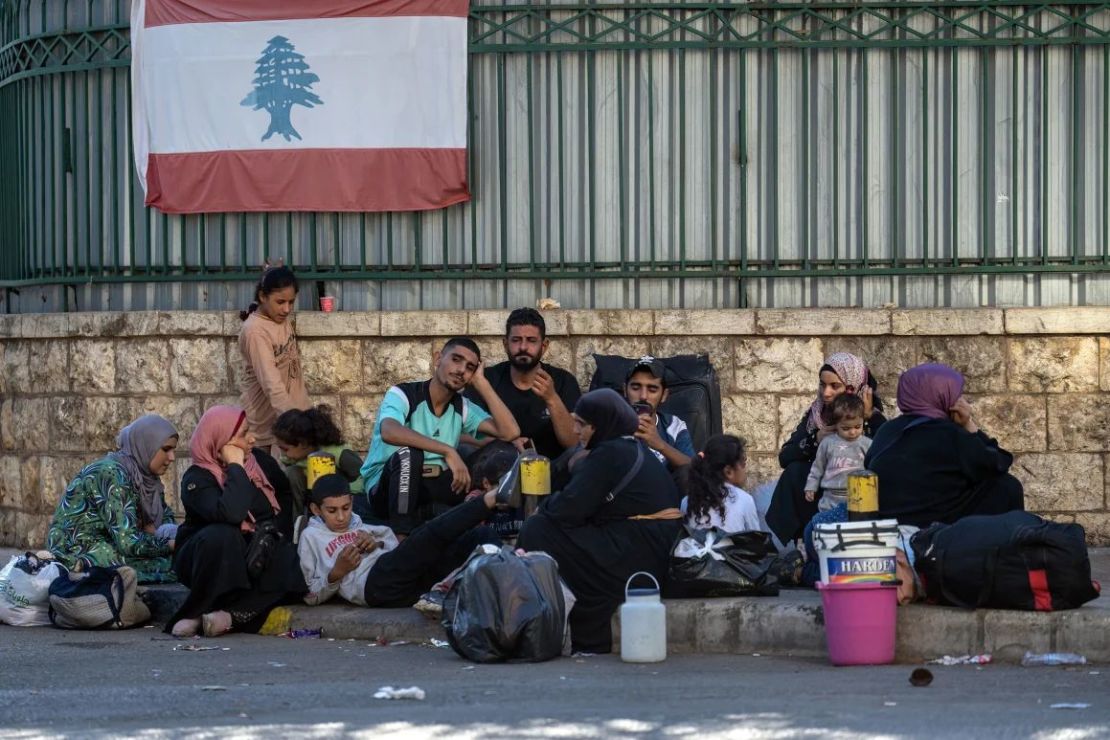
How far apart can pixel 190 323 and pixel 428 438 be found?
2.95m

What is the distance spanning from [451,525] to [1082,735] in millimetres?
4025

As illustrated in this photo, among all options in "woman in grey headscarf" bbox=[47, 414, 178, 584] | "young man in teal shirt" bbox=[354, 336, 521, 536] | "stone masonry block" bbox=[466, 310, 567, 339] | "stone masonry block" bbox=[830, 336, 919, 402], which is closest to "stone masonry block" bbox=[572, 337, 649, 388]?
"stone masonry block" bbox=[466, 310, 567, 339]

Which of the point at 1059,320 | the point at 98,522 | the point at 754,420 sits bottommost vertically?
the point at 98,522

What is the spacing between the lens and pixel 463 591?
8984 mm

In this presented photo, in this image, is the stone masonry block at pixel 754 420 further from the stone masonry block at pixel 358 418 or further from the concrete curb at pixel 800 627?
the concrete curb at pixel 800 627

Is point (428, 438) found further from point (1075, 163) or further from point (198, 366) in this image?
point (1075, 163)

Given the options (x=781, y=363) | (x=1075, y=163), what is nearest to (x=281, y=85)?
(x=781, y=363)

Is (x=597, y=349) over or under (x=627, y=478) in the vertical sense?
over

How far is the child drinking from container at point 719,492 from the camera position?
9.99m

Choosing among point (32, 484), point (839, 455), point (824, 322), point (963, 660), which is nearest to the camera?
point (963, 660)

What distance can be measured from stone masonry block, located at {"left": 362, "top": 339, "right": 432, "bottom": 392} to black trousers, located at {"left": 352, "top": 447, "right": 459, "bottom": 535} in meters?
2.01

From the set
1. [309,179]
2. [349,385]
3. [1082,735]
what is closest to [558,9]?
[309,179]

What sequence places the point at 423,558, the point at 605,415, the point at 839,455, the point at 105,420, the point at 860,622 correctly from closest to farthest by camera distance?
the point at 860,622 → the point at 605,415 → the point at 423,558 → the point at 839,455 → the point at 105,420

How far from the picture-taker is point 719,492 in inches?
394
